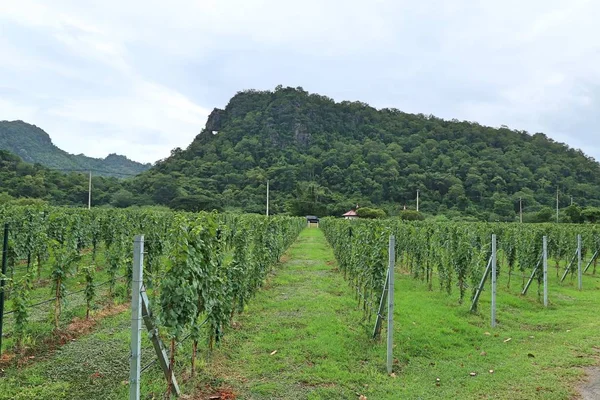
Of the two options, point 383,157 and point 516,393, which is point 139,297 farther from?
point 383,157

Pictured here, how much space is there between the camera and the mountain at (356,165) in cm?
7881

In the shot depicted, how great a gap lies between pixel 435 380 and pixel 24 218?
50.7 ft

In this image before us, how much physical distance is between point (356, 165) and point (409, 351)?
92987 mm

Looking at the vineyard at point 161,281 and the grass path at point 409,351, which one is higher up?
the vineyard at point 161,281

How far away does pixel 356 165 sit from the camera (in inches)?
3888

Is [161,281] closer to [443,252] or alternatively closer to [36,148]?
[443,252]

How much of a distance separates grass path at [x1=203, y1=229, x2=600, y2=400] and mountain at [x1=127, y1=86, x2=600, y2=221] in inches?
2413

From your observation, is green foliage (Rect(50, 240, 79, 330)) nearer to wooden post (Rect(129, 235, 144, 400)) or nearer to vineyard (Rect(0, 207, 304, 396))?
vineyard (Rect(0, 207, 304, 396))

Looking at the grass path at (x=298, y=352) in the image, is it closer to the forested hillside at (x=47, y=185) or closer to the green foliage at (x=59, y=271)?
the green foliage at (x=59, y=271)

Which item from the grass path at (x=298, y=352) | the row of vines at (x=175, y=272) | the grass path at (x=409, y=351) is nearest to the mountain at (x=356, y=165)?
the row of vines at (x=175, y=272)

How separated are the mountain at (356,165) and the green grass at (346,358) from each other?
2434 inches

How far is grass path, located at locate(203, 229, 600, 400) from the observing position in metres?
5.69

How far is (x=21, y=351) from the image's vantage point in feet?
21.0

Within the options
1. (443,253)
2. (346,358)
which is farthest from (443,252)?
(346,358)
